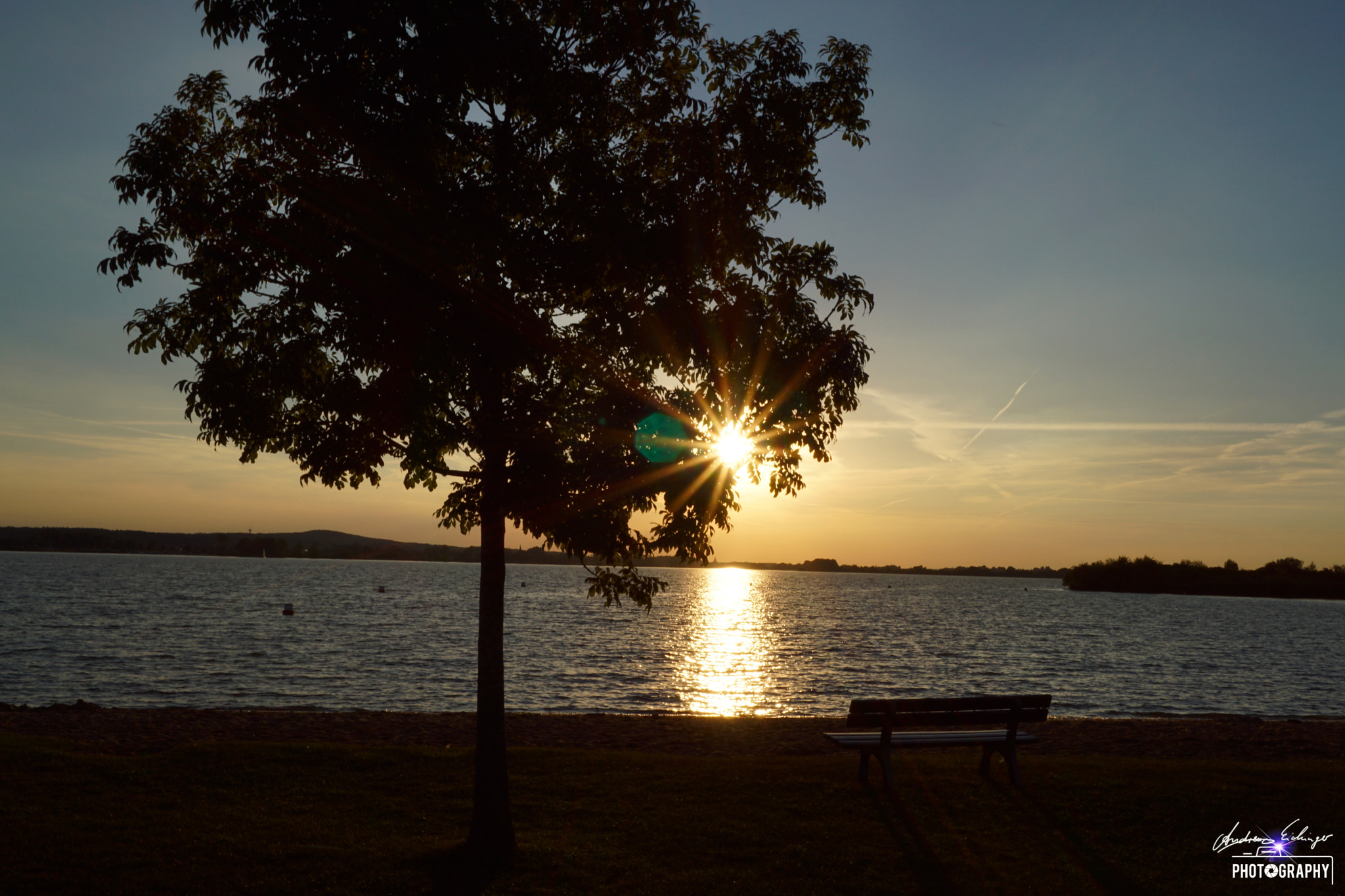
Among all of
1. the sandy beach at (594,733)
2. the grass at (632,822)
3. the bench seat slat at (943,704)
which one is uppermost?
the bench seat slat at (943,704)

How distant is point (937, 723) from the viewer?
12.0 meters

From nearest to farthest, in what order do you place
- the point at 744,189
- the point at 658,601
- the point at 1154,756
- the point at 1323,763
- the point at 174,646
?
1. the point at 744,189
2. the point at 1323,763
3. the point at 1154,756
4. the point at 174,646
5. the point at 658,601

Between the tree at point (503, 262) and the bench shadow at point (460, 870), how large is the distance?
24 centimetres

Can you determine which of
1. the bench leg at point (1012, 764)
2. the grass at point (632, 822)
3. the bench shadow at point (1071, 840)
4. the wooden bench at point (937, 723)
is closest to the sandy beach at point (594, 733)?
the grass at point (632, 822)

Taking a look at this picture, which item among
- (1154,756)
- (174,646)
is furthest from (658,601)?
(1154,756)

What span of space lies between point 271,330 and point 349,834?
5917 millimetres

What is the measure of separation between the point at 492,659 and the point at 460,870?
2.12 metres

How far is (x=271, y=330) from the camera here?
27.5 feet

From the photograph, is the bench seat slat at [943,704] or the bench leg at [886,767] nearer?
the bench leg at [886,767]

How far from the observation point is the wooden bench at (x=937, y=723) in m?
11.8

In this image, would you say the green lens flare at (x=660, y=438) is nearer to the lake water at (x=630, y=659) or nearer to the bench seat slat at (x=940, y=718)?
the bench seat slat at (x=940, y=718)

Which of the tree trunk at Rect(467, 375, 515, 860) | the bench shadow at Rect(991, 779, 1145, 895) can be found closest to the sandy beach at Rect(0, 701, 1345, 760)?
the bench shadow at Rect(991, 779, 1145, 895)

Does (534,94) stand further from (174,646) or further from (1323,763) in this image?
(174,646)

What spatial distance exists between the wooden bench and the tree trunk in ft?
17.5
